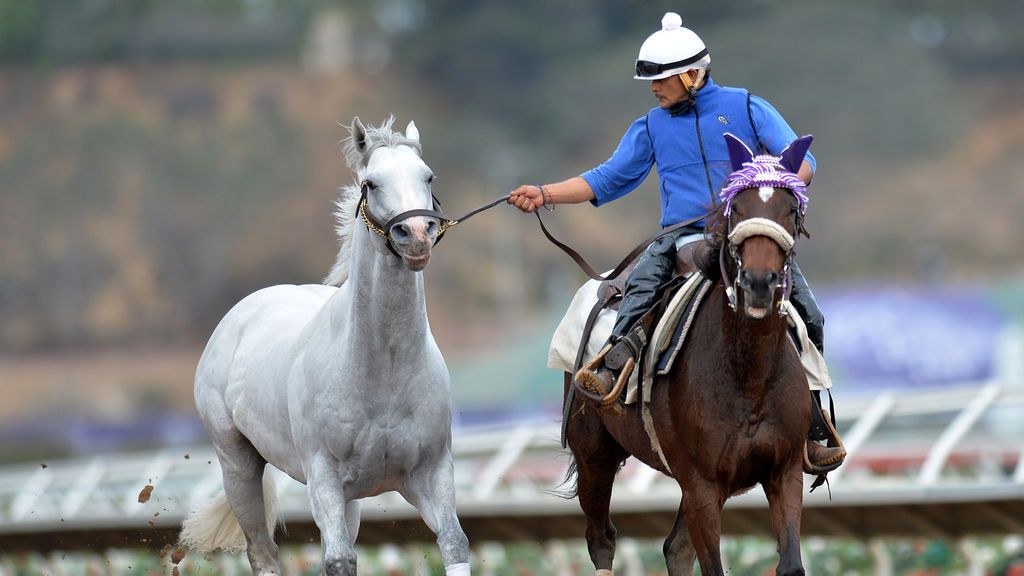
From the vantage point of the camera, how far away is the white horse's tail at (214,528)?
890 centimetres

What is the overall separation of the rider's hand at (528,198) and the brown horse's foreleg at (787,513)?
1652 millimetres

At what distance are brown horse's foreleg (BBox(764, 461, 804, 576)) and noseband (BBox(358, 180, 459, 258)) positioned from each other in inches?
64.3

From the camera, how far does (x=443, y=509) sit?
729 centimetres

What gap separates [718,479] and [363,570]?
6.99m

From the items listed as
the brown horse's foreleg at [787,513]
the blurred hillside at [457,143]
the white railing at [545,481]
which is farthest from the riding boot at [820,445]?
the blurred hillside at [457,143]

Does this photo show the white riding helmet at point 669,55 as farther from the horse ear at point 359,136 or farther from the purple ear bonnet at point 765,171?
the horse ear at point 359,136

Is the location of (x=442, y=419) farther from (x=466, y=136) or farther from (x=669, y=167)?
(x=466, y=136)

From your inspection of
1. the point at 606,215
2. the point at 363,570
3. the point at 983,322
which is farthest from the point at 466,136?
the point at 363,570

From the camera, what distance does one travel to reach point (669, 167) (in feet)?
25.5

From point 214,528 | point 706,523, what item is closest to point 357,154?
point 706,523

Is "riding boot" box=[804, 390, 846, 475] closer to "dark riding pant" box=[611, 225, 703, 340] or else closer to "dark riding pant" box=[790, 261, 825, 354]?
"dark riding pant" box=[790, 261, 825, 354]

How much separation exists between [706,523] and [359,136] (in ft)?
6.86

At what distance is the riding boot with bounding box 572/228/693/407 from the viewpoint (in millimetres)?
7387

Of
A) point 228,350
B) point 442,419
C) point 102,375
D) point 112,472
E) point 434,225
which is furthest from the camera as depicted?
point 102,375
